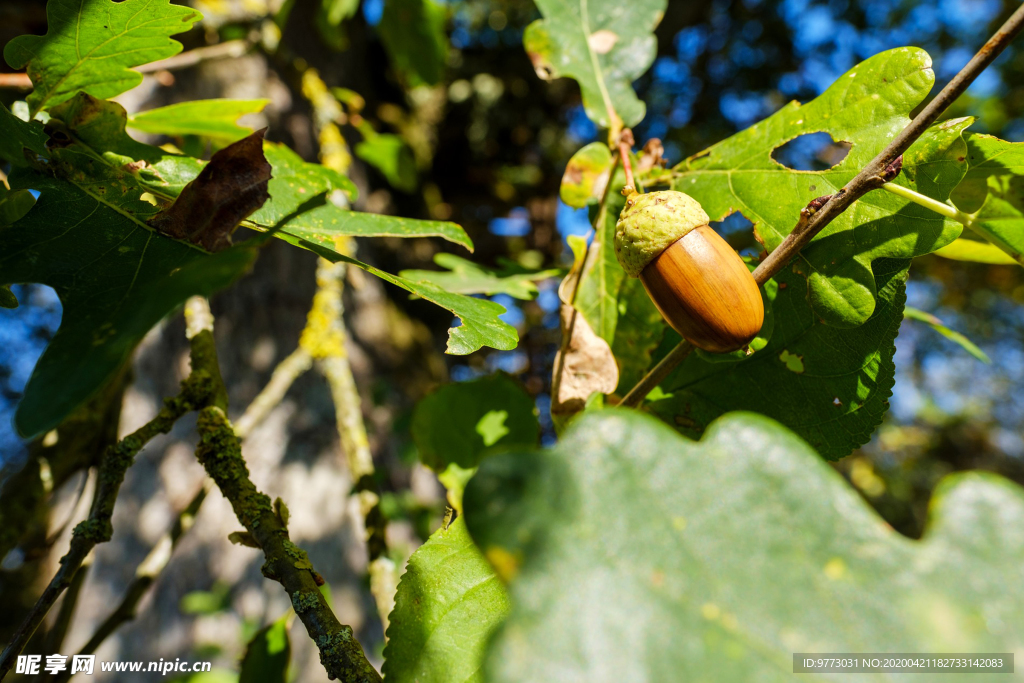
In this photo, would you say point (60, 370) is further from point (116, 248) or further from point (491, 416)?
point (491, 416)

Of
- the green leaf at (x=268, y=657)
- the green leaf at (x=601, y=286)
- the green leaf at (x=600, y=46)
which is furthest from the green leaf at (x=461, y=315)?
the green leaf at (x=268, y=657)

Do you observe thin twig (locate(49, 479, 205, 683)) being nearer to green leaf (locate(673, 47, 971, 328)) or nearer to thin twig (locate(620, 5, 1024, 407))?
thin twig (locate(620, 5, 1024, 407))

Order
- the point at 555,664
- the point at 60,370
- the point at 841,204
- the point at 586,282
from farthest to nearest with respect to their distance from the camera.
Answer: the point at 586,282
the point at 841,204
the point at 60,370
the point at 555,664

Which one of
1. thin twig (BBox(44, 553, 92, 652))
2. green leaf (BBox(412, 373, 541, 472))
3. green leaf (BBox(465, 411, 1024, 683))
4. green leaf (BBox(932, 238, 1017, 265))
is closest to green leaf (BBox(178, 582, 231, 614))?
thin twig (BBox(44, 553, 92, 652))

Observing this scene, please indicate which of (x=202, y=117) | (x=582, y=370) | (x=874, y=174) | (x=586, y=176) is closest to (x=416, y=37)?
(x=202, y=117)

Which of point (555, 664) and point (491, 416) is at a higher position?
point (555, 664)

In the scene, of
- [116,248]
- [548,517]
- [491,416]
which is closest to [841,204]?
[548,517]
